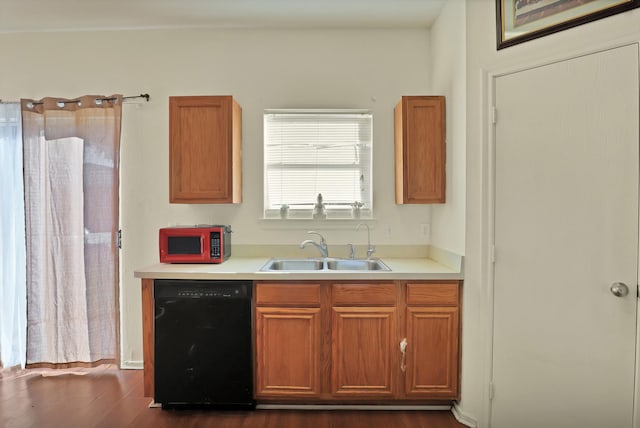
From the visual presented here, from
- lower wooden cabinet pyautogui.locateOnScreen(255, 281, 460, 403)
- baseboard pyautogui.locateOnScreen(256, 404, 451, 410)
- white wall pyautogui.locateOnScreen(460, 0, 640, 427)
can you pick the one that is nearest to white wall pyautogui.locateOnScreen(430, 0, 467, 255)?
white wall pyautogui.locateOnScreen(460, 0, 640, 427)

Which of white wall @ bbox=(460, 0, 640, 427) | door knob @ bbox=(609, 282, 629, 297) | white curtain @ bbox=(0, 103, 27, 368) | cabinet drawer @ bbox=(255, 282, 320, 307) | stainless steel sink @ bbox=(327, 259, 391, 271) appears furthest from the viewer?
white curtain @ bbox=(0, 103, 27, 368)

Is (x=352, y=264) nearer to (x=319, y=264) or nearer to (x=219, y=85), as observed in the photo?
(x=319, y=264)

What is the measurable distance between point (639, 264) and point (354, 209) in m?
1.76

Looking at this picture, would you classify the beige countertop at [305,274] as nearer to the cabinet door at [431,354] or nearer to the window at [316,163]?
the cabinet door at [431,354]

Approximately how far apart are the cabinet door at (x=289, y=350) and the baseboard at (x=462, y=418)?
886 millimetres

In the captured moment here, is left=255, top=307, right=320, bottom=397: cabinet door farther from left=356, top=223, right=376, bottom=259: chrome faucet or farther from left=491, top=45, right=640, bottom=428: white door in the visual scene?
left=491, top=45, right=640, bottom=428: white door

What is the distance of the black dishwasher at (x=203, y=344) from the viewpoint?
223 centimetres

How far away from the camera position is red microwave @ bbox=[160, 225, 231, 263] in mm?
2525

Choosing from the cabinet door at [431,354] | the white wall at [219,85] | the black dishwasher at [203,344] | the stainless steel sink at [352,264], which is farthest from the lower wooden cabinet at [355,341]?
the white wall at [219,85]

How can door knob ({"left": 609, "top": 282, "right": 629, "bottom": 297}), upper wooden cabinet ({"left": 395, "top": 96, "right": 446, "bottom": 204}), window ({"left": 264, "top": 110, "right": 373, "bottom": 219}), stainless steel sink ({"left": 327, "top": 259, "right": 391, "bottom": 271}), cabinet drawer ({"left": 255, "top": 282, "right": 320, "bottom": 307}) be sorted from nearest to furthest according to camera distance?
door knob ({"left": 609, "top": 282, "right": 629, "bottom": 297})
cabinet drawer ({"left": 255, "top": 282, "right": 320, "bottom": 307})
upper wooden cabinet ({"left": 395, "top": 96, "right": 446, "bottom": 204})
stainless steel sink ({"left": 327, "top": 259, "right": 391, "bottom": 271})
window ({"left": 264, "top": 110, "right": 373, "bottom": 219})

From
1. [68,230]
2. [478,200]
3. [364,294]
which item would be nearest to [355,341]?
[364,294]

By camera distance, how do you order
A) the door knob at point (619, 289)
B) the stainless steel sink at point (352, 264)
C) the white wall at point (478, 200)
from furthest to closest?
the stainless steel sink at point (352, 264) < the white wall at point (478, 200) < the door knob at point (619, 289)

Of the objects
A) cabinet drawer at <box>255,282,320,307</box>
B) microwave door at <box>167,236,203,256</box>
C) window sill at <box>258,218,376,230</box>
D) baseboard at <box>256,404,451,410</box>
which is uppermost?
window sill at <box>258,218,376,230</box>

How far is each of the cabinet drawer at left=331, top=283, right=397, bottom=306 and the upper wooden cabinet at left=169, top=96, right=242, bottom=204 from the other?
1.04 m
